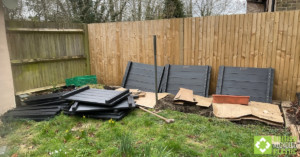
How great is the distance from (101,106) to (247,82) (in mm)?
3278

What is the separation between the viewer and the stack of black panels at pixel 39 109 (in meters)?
4.12

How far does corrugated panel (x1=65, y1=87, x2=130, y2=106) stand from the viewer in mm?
3949

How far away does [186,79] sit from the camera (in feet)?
17.5

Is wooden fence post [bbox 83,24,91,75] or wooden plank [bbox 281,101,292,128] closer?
wooden plank [bbox 281,101,292,128]

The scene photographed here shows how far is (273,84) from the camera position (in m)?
4.61

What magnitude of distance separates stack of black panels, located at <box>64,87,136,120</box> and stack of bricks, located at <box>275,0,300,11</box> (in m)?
4.61

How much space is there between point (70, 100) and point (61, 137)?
45.0 inches

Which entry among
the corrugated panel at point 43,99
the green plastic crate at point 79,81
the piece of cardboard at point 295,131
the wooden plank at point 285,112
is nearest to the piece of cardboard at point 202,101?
the wooden plank at point 285,112

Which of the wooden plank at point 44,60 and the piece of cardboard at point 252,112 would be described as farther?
the wooden plank at point 44,60

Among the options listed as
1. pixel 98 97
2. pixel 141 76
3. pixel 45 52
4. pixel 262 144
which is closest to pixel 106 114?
pixel 98 97

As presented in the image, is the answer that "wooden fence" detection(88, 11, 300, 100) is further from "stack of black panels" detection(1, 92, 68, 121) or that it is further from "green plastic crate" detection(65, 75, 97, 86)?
"stack of black panels" detection(1, 92, 68, 121)

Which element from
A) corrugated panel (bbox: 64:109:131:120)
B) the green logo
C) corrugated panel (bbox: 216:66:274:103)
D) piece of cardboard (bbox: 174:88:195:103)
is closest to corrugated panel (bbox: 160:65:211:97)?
corrugated panel (bbox: 216:66:274:103)

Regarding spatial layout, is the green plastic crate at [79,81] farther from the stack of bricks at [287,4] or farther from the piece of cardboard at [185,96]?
the stack of bricks at [287,4]

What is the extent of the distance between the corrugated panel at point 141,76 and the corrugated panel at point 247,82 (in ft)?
5.33
